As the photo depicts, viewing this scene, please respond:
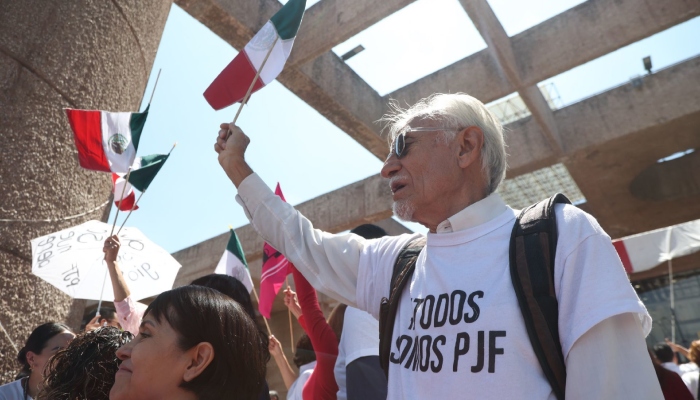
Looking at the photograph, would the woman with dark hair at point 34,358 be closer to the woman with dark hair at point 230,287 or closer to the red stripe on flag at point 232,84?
the woman with dark hair at point 230,287

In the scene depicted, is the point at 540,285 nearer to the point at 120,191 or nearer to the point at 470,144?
the point at 470,144

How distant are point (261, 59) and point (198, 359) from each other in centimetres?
155

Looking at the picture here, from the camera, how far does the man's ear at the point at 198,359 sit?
167cm

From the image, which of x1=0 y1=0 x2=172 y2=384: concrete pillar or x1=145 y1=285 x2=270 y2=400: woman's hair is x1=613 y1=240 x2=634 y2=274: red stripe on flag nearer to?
x1=0 y1=0 x2=172 y2=384: concrete pillar

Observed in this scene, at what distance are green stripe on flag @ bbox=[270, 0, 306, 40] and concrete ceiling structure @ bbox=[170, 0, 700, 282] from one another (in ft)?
12.2

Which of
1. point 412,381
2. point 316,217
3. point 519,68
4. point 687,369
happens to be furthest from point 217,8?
point 687,369

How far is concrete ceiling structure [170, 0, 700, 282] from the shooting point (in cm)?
659

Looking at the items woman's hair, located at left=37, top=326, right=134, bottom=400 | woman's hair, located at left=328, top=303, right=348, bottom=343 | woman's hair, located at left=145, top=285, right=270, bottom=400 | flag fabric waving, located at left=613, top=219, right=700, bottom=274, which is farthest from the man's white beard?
flag fabric waving, located at left=613, top=219, right=700, bottom=274

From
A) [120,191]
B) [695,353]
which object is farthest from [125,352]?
[695,353]

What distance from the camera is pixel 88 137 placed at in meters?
3.48

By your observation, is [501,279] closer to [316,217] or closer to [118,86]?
[118,86]

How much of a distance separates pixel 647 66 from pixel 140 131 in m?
6.89

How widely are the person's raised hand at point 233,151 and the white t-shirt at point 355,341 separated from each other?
3.25 feet

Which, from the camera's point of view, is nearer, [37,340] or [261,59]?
[261,59]
